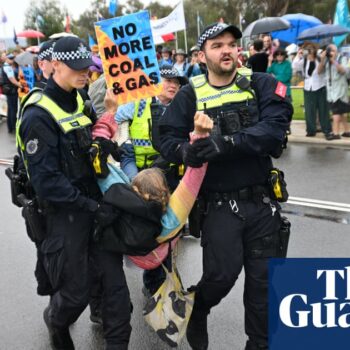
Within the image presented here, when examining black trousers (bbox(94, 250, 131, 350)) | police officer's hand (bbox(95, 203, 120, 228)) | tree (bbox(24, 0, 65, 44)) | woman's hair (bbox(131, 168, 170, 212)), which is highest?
tree (bbox(24, 0, 65, 44))

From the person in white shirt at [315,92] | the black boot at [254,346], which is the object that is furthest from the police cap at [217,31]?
the person in white shirt at [315,92]

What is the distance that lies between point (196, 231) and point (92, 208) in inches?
26.6

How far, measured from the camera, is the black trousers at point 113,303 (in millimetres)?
3051

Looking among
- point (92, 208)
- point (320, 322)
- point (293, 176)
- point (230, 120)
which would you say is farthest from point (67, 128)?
point (293, 176)

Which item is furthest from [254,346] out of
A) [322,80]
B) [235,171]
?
[322,80]

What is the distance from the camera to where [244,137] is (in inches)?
111

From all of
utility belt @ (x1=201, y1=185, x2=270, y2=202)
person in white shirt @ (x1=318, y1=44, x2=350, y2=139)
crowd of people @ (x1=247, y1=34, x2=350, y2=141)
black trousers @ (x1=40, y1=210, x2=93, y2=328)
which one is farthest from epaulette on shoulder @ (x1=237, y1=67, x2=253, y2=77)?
person in white shirt @ (x1=318, y1=44, x2=350, y2=139)

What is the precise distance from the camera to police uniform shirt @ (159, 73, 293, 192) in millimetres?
2832

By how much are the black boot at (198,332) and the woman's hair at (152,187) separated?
0.78 meters

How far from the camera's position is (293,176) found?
7.76 m

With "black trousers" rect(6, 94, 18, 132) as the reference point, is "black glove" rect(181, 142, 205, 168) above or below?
above

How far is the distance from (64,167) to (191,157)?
0.75 m

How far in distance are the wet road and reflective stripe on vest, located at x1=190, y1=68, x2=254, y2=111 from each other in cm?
163

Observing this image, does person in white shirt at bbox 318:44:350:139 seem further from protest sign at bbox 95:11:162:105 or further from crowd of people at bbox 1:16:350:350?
crowd of people at bbox 1:16:350:350
